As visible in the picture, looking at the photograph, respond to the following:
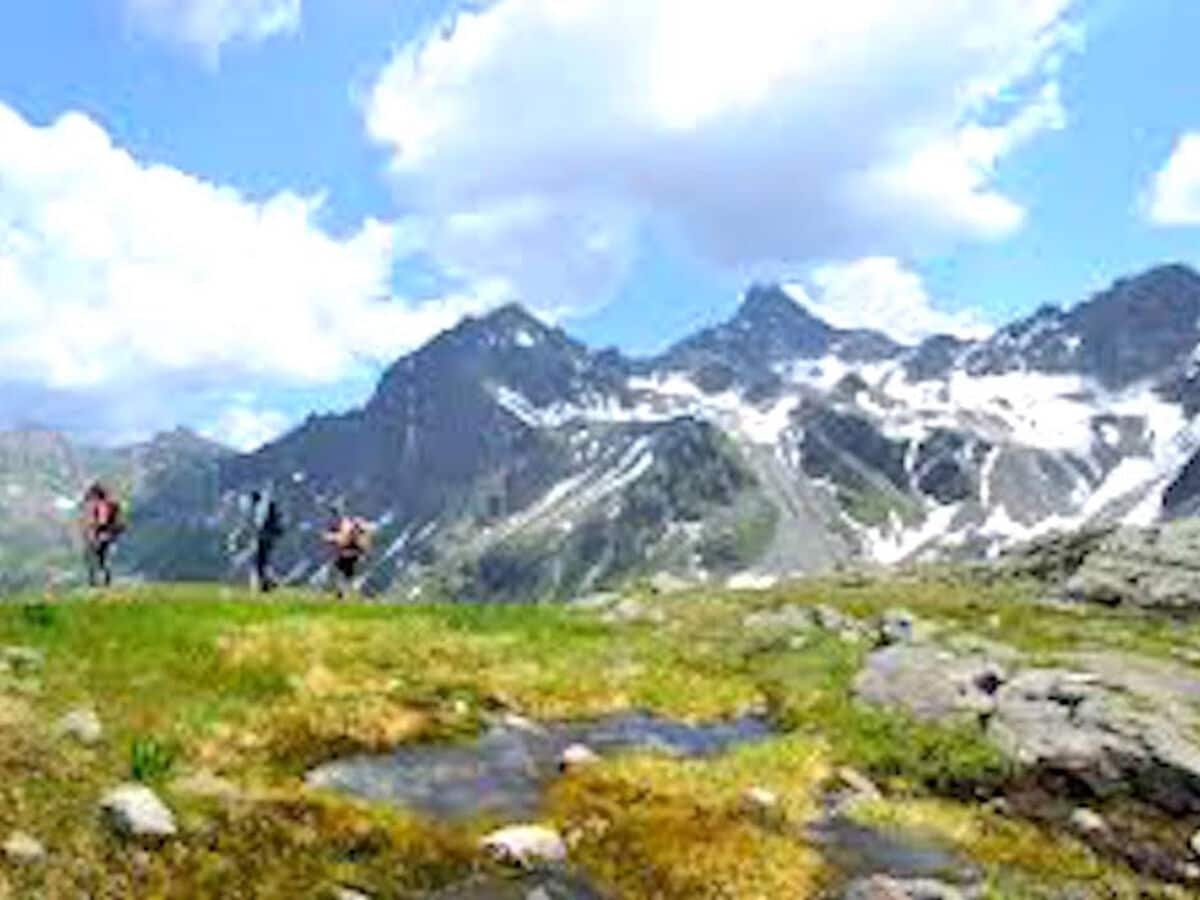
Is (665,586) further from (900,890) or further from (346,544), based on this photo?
(900,890)

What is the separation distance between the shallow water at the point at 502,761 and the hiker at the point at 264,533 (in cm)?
2687

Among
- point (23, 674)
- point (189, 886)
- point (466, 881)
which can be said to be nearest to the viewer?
point (189, 886)

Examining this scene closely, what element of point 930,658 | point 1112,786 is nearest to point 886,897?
point 1112,786

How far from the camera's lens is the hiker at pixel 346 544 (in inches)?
2534

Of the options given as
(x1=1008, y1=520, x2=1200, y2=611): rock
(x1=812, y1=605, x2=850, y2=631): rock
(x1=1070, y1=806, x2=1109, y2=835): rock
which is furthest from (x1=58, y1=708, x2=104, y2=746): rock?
(x1=1008, y1=520, x2=1200, y2=611): rock

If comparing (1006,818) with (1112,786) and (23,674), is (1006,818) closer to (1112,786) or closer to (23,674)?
(1112,786)

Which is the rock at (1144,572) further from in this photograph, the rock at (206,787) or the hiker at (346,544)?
the rock at (206,787)

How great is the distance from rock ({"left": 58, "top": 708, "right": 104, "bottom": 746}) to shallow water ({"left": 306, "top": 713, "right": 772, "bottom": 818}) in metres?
3.30

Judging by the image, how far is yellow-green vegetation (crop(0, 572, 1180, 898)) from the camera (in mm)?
27891

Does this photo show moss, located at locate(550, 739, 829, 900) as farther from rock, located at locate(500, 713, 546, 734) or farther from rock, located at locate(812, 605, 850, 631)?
rock, located at locate(812, 605, 850, 631)

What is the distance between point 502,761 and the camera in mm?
35844

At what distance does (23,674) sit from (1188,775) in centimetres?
1988

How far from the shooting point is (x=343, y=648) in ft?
135

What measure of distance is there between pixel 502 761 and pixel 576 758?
1.26m
